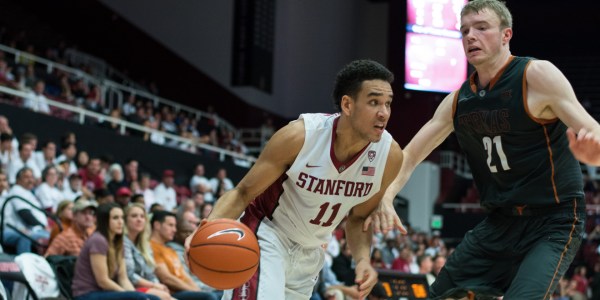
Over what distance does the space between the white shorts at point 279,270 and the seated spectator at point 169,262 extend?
13.3 ft

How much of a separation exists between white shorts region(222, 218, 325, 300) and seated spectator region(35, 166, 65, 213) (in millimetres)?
6166

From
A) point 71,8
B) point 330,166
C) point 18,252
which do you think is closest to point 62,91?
point 71,8

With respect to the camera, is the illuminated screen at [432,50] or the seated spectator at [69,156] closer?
the seated spectator at [69,156]

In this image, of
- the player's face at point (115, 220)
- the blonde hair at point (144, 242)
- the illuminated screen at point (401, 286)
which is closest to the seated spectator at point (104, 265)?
the player's face at point (115, 220)

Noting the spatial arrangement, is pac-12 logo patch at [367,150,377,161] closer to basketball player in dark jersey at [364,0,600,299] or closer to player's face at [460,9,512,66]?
basketball player in dark jersey at [364,0,600,299]

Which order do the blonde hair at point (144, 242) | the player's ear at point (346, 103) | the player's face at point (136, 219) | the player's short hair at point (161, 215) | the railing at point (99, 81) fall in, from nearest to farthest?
the player's ear at point (346, 103) → the player's face at point (136, 219) → the blonde hair at point (144, 242) → the player's short hair at point (161, 215) → the railing at point (99, 81)

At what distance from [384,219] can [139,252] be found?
473 cm

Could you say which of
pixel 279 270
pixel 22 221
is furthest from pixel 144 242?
pixel 279 270

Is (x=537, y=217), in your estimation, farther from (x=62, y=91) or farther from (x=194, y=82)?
(x=194, y=82)

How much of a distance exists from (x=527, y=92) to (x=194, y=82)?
2029 cm

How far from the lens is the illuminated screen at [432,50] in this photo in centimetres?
1872

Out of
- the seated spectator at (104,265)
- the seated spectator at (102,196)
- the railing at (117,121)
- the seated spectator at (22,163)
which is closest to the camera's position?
the seated spectator at (104,265)

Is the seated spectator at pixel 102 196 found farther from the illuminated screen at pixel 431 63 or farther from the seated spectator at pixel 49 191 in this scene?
the illuminated screen at pixel 431 63

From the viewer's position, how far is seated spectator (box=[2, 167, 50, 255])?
8.17 metres
